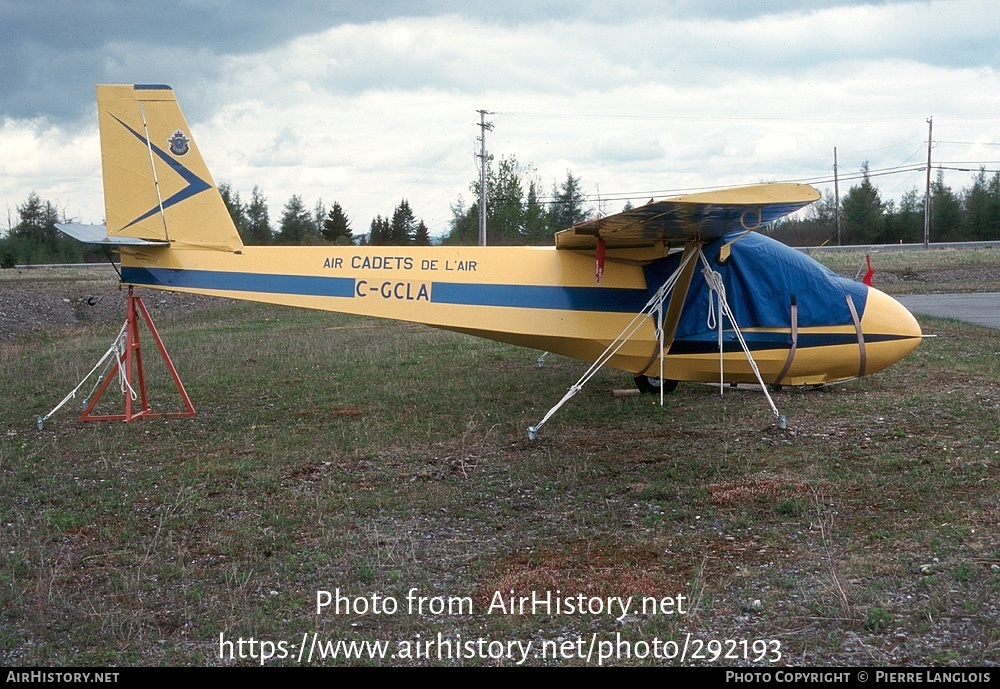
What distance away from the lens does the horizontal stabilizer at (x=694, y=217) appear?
7.09 metres

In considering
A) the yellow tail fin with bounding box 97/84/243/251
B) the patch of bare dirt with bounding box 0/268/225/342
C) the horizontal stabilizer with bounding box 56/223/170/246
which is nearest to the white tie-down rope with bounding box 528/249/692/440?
the yellow tail fin with bounding box 97/84/243/251

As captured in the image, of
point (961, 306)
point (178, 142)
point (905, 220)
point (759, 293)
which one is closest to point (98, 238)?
point (178, 142)

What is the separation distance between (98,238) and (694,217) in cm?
680

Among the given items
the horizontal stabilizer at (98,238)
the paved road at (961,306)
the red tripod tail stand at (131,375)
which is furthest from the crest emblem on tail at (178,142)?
the paved road at (961,306)

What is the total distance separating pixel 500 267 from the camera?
10133 millimetres

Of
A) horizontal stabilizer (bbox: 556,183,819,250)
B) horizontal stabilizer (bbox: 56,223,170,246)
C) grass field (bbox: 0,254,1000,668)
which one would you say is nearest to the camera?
grass field (bbox: 0,254,1000,668)

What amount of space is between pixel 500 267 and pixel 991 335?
11052mm

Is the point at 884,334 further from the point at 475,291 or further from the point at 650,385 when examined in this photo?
the point at 475,291

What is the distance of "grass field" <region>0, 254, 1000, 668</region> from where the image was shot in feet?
14.5

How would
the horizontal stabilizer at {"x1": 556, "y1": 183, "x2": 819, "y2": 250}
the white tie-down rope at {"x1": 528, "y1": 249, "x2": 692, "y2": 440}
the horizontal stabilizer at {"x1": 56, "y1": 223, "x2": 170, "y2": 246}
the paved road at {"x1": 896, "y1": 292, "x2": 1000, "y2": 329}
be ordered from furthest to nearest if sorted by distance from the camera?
the paved road at {"x1": 896, "y1": 292, "x2": 1000, "y2": 329}, the white tie-down rope at {"x1": 528, "y1": 249, "x2": 692, "y2": 440}, the horizontal stabilizer at {"x1": 56, "y1": 223, "x2": 170, "y2": 246}, the horizontal stabilizer at {"x1": 556, "y1": 183, "x2": 819, "y2": 250}

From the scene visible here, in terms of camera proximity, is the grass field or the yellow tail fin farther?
the yellow tail fin

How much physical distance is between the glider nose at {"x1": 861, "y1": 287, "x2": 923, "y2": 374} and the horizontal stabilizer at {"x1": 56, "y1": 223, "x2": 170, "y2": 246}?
868 centimetres

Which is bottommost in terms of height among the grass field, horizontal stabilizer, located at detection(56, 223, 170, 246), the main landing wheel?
the grass field

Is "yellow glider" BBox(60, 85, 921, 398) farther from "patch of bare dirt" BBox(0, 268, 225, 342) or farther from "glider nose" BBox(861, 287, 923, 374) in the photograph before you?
"patch of bare dirt" BBox(0, 268, 225, 342)
